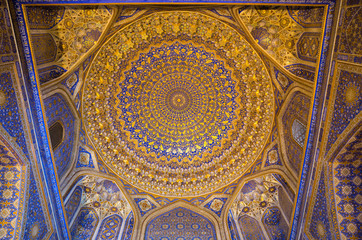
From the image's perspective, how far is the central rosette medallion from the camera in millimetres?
9594

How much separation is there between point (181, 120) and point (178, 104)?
0.75 m

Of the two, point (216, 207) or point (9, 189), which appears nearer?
point (9, 189)

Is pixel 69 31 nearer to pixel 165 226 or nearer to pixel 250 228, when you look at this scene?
pixel 165 226

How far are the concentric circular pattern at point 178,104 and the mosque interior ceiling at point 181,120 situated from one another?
0.17ft

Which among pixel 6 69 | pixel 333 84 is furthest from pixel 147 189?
pixel 333 84

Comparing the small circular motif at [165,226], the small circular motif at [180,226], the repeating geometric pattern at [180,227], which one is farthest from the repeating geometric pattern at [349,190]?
the small circular motif at [165,226]

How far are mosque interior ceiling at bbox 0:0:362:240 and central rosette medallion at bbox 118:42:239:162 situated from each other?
0.05 metres

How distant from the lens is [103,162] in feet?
30.0


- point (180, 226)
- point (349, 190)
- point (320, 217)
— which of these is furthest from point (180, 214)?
point (349, 190)

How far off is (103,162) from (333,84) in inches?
311

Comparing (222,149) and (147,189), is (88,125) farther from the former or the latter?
(222,149)

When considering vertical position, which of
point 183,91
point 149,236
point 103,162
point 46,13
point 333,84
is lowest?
point 149,236

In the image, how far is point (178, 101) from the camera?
416 inches

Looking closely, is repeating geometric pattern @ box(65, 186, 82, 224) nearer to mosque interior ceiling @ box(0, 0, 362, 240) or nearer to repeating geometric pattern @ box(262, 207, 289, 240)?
mosque interior ceiling @ box(0, 0, 362, 240)
